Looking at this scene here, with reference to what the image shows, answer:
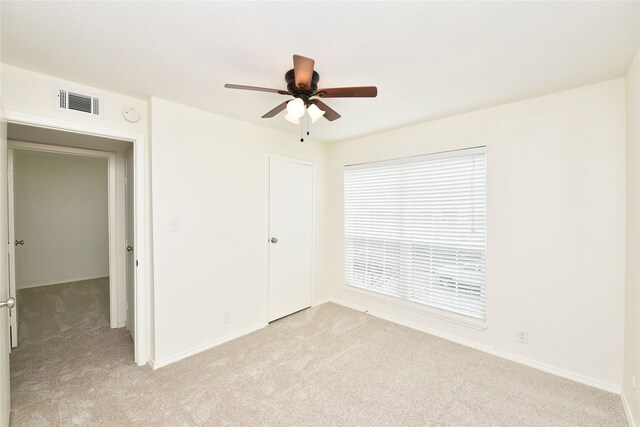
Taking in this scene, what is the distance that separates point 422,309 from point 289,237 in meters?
1.82

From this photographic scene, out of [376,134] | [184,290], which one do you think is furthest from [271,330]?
[376,134]

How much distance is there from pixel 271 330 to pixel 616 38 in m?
3.65

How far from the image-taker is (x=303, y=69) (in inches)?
61.1

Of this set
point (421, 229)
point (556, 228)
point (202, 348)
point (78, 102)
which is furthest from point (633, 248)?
point (78, 102)

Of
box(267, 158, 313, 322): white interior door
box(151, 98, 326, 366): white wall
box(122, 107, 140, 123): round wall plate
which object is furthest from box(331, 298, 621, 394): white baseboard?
box(122, 107, 140, 123): round wall plate

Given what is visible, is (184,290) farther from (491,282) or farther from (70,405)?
(491,282)

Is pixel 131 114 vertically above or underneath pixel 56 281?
above

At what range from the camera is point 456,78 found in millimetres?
2094

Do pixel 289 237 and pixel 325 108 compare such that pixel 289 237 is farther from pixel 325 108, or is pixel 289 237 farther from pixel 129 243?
pixel 325 108

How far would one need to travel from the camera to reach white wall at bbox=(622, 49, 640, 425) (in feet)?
5.70

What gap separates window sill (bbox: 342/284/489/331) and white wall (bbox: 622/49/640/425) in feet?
3.17

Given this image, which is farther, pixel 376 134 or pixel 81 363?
pixel 376 134

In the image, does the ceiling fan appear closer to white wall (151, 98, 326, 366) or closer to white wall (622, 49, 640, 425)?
white wall (151, 98, 326, 366)

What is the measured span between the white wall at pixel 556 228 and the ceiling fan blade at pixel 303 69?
196cm
